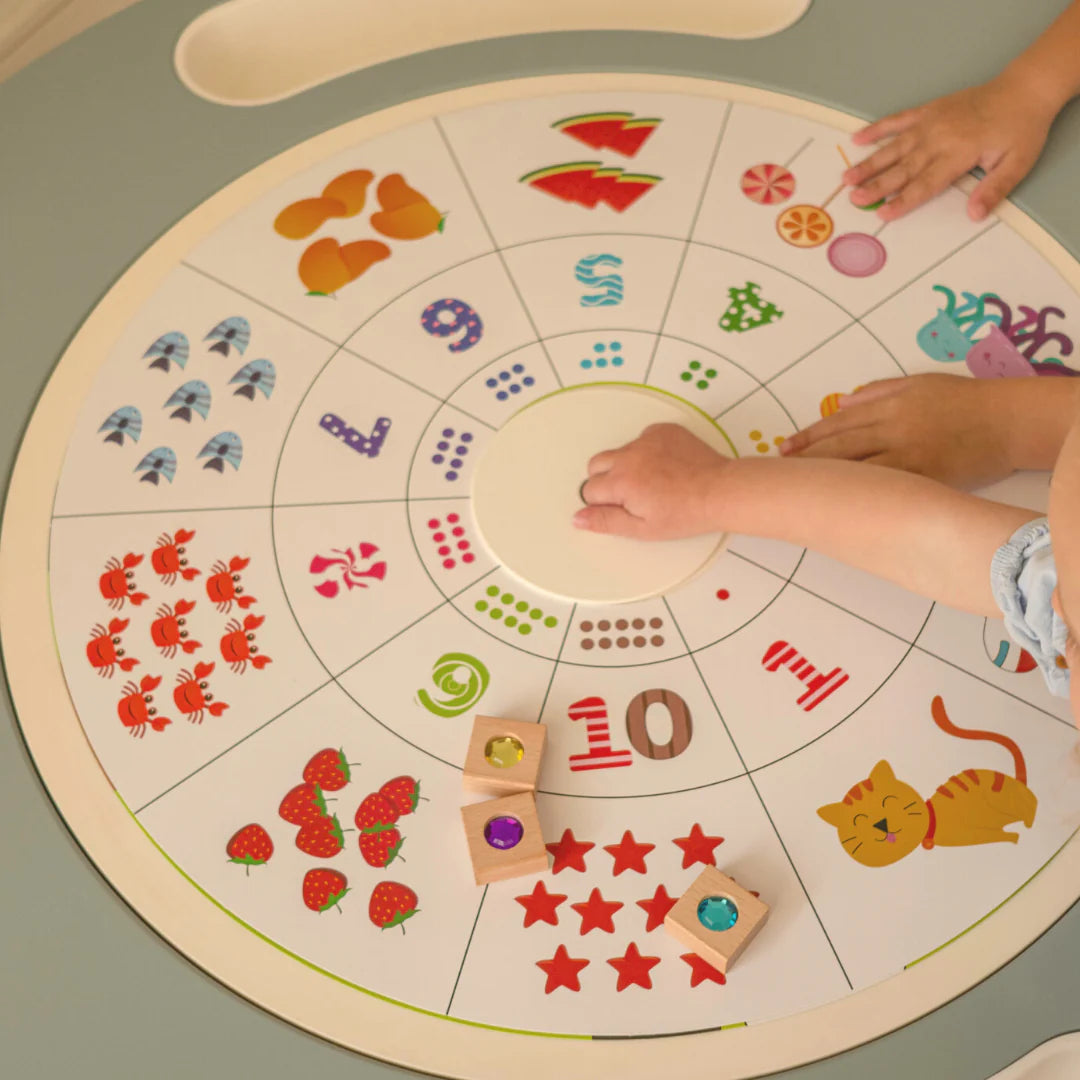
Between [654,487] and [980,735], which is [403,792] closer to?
[654,487]

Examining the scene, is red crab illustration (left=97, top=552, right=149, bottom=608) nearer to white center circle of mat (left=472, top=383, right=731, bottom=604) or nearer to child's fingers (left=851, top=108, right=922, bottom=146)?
white center circle of mat (left=472, top=383, right=731, bottom=604)

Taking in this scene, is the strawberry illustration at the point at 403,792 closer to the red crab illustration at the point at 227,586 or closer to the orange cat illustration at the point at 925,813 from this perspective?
the red crab illustration at the point at 227,586

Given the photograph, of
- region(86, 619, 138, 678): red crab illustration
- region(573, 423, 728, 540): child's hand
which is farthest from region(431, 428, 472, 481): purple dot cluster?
region(86, 619, 138, 678): red crab illustration

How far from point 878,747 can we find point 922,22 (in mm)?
1042

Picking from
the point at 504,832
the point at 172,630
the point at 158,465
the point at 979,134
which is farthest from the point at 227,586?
the point at 979,134

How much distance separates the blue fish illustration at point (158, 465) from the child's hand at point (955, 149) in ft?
2.75

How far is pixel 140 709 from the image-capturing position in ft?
3.49

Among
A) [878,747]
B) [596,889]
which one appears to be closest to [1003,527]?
[878,747]

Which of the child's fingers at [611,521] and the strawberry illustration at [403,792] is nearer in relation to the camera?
the strawberry illustration at [403,792]

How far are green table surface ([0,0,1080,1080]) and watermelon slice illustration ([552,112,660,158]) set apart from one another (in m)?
0.09

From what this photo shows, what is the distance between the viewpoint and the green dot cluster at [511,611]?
3.64 ft

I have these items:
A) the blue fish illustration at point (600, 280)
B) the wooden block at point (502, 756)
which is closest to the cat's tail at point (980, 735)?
the wooden block at point (502, 756)

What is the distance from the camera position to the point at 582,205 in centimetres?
139

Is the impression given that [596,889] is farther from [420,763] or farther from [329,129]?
[329,129]
